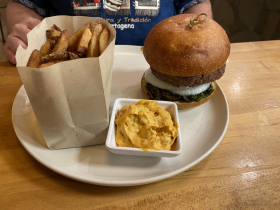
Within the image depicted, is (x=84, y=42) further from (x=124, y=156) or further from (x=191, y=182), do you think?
(x=191, y=182)

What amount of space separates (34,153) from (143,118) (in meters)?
0.61

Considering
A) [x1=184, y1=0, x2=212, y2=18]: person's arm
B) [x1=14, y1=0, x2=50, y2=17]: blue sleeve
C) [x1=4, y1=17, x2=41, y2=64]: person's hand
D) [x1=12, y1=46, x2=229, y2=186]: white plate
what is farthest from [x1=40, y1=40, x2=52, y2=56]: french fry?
[x1=184, y1=0, x2=212, y2=18]: person's arm

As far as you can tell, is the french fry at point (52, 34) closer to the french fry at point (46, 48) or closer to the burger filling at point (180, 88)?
the french fry at point (46, 48)

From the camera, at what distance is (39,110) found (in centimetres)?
97

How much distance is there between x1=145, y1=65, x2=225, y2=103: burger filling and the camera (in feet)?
4.60

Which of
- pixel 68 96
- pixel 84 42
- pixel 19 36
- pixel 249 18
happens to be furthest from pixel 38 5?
pixel 249 18

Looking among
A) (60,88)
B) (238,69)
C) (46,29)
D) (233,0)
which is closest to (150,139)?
(60,88)

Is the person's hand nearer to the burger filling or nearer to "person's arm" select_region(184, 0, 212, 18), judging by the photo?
the burger filling

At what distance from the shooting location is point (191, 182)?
1.04 m

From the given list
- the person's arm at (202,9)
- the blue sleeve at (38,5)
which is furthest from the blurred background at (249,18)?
the person's arm at (202,9)

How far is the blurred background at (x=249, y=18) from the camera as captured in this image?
11.6ft

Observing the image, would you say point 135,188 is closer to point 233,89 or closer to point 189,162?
point 189,162

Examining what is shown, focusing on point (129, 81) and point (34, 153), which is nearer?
point (34, 153)

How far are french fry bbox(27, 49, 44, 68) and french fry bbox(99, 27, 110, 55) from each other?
30 centimetres
